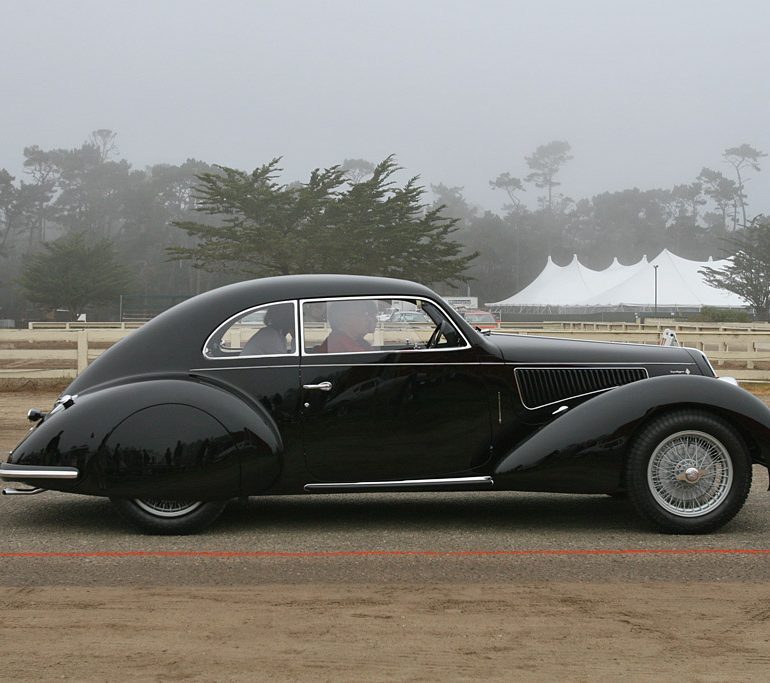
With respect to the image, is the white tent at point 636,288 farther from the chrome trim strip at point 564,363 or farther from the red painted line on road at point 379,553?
the red painted line on road at point 379,553

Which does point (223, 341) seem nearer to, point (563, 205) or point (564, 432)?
point (564, 432)

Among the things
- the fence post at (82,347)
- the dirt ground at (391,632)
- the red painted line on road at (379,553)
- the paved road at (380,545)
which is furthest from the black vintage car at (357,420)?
the fence post at (82,347)

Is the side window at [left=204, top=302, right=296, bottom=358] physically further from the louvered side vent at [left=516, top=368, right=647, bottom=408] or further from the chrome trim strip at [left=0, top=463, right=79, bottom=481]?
the louvered side vent at [left=516, top=368, right=647, bottom=408]

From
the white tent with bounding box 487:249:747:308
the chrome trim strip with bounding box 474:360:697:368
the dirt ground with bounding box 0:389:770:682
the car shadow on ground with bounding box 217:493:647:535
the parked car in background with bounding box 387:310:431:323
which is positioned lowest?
the dirt ground with bounding box 0:389:770:682

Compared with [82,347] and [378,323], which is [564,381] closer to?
[378,323]

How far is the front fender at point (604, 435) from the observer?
245 inches

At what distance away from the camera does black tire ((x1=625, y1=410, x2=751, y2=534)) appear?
6160 millimetres

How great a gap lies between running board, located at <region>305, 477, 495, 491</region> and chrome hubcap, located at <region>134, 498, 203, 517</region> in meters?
0.72

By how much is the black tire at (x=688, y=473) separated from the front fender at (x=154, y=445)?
2.28 metres

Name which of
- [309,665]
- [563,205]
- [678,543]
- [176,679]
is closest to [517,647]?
[309,665]

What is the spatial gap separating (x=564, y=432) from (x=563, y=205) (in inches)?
7339

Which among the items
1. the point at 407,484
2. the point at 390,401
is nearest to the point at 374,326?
the point at 390,401

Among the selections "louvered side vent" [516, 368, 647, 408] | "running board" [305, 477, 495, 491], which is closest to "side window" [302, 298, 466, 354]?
"louvered side vent" [516, 368, 647, 408]

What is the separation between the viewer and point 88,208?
13050 cm
